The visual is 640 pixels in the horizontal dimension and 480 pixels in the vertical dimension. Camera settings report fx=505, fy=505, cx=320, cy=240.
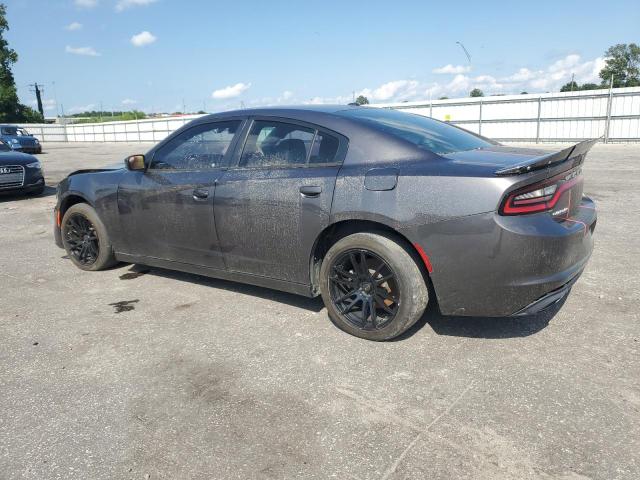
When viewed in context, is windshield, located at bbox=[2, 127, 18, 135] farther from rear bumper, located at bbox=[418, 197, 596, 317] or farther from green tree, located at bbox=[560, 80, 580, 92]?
green tree, located at bbox=[560, 80, 580, 92]

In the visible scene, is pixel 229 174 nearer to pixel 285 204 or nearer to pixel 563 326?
pixel 285 204

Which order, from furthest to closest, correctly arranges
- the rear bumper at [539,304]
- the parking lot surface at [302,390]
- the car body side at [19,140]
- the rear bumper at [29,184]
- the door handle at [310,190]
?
the car body side at [19,140], the rear bumper at [29,184], the door handle at [310,190], the rear bumper at [539,304], the parking lot surface at [302,390]

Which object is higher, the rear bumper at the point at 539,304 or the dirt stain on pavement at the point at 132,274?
the rear bumper at the point at 539,304

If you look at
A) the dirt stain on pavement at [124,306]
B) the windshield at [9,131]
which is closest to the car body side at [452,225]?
the dirt stain on pavement at [124,306]

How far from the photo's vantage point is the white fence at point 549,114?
73.8ft

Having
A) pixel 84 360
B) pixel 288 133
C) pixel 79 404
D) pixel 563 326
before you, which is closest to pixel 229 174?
pixel 288 133

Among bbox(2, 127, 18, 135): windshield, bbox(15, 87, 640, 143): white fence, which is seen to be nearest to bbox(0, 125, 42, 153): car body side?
bbox(2, 127, 18, 135): windshield

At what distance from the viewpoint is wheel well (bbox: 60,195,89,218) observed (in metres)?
5.23

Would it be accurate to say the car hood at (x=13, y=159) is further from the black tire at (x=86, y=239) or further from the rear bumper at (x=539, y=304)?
the rear bumper at (x=539, y=304)

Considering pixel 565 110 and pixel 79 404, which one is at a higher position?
pixel 565 110

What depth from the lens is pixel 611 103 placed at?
2269 centimetres

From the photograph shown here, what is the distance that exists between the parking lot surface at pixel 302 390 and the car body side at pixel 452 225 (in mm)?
478

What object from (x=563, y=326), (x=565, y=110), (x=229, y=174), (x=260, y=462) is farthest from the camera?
(x=565, y=110)

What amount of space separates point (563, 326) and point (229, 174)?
8.78 ft
